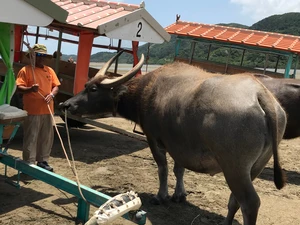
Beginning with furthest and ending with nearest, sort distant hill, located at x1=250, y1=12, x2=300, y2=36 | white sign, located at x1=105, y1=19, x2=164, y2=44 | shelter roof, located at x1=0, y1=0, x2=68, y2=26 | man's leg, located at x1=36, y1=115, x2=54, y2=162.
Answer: distant hill, located at x1=250, y1=12, x2=300, y2=36 → white sign, located at x1=105, y1=19, x2=164, y2=44 → man's leg, located at x1=36, y1=115, x2=54, y2=162 → shelter roof, located at x1=0, y1=0, x2=68, y2=26

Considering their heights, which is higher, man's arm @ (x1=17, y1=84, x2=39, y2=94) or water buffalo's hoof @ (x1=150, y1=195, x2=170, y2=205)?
man's arm @ (x1=17, y1=84, x2=39, y2=94)

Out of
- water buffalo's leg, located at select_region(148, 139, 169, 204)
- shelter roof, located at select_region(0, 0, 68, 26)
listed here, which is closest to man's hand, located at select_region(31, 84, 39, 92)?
shelter roof, located at select_region(0, 0, 68, 26)

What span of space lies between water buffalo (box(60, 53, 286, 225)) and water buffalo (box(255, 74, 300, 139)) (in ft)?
7.76

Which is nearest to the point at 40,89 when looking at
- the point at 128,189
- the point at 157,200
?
the point at 128,189

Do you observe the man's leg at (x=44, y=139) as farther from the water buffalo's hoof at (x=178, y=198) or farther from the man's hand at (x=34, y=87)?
the water buffalo's hoof at (x=178, y=198)

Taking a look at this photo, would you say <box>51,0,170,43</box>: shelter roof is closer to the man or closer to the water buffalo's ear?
the man

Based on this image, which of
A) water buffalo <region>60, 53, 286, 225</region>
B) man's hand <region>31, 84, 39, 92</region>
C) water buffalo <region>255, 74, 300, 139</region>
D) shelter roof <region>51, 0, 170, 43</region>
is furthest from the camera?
shelter roof <region>51, 0, 170, 43</region>

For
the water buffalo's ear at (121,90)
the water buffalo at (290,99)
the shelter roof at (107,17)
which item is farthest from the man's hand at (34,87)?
the water buffalo at (290,99)

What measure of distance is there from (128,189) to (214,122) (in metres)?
2.17

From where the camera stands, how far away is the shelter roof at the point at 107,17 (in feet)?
20.4

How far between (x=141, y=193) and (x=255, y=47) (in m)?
7.53

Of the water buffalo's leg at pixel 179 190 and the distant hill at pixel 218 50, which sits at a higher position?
the distant hill at pixel 218 50

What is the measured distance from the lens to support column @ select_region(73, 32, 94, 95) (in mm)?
6562

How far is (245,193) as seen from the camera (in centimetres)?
329
